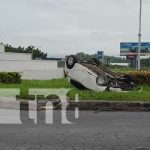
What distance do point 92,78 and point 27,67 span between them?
32.0 m

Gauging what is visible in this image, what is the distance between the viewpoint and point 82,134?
9.81 metres

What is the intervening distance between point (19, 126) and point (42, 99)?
4.22 m

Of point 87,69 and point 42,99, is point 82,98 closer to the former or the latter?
point 42,99

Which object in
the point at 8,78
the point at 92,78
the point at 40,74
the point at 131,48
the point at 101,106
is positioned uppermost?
the point at 131,48

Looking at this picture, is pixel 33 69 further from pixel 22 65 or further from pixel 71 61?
pixel 71 61

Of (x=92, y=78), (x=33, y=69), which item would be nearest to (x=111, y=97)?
(x=92, y=78)

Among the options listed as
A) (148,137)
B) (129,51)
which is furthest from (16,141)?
(129,51)

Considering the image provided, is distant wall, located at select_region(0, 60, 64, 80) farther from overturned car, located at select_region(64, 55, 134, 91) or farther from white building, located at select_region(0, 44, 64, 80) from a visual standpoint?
overturned car, located at select_region(64, 55, 134, 91)

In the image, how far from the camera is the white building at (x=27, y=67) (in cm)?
4078

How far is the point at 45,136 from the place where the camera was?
374 inches

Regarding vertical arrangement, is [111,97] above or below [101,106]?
above

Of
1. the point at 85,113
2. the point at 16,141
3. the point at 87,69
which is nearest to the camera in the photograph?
the point at 16,141

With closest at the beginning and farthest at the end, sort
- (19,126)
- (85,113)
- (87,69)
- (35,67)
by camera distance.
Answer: (19,126) < (85,113) < (87,69) < (35,67)

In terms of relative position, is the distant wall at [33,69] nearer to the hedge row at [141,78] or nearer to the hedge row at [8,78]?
the hedge row at [8,78]
